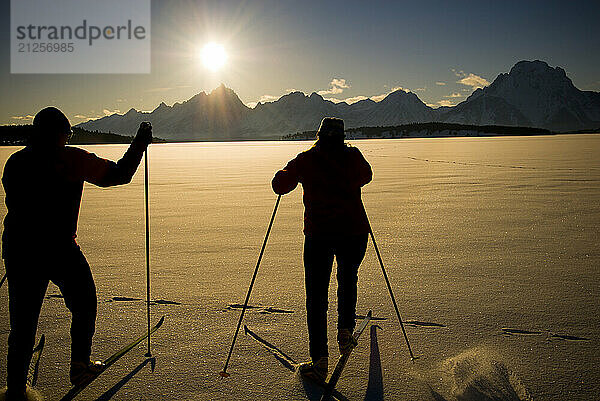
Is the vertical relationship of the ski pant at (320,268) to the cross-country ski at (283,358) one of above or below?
above

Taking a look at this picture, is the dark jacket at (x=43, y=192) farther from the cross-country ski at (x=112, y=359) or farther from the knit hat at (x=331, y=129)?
the knit hat at (x=331, y=129)

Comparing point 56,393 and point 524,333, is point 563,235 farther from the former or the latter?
point 56,393

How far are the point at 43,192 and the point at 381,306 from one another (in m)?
3.24

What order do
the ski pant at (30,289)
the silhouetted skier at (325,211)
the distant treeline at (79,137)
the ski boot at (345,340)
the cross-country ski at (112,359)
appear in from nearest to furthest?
the ski pant at (30,289) < the cross-country ski at (112,359) < the silhouetted skier at (325,211) < the ski boot at (345,340) < the distant treeline at (79,137)

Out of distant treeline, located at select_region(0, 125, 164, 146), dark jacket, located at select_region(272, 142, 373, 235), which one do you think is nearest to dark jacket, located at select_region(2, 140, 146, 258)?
dark jacket, located at select_region(272, 142, 373, 235)

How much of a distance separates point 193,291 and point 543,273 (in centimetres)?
422

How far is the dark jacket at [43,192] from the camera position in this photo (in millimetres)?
2555

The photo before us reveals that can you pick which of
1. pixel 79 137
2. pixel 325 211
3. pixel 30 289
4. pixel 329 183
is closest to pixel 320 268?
pixel 325 211

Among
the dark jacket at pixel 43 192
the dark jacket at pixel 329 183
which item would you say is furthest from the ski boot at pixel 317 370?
the dark jacket at pixel 43 192

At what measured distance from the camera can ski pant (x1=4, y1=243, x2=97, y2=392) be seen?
2662 millimetres

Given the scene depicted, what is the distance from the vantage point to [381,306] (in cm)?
438

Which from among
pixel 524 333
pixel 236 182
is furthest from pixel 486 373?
pixel 236 182

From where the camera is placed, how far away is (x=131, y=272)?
5477 millimetres

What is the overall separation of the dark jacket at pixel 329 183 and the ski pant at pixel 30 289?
1.49 m
